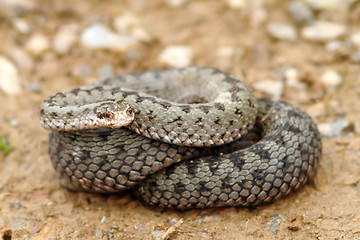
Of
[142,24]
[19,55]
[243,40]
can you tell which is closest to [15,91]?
[19,55]

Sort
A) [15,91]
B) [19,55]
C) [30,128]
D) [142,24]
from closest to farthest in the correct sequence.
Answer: [30,128] < [15,91] < [19,55] < [142,24]

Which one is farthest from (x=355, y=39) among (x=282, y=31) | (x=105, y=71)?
(x=105, y=71)

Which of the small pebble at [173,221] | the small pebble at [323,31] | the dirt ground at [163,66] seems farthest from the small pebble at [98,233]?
the small pebble at [323,31]

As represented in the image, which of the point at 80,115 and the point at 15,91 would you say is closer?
the point at 80,115

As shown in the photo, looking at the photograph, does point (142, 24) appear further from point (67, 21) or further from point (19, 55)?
point (19, 55)

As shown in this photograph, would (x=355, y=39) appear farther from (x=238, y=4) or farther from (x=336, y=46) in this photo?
(x=238, y=4)

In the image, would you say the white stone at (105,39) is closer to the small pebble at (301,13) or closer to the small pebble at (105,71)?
the small pebble at (105,71)

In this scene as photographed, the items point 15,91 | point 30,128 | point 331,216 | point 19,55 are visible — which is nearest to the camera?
point 331,216
